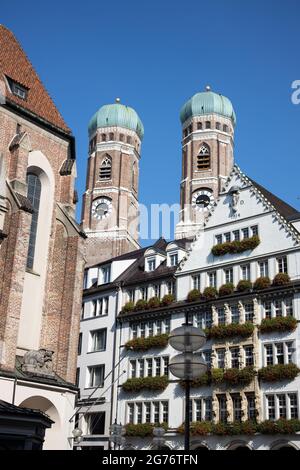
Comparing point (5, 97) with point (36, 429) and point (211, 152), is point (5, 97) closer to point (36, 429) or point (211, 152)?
point (36, 429)

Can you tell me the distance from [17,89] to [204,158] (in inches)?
1883

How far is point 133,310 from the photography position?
1638 inches

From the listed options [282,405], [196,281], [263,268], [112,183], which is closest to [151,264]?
[196,281]

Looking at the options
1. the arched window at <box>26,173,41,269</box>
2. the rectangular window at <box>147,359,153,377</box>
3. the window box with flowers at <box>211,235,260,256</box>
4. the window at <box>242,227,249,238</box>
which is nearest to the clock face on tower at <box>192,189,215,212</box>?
the window box with flowers at <box>211,235,260,256</box>

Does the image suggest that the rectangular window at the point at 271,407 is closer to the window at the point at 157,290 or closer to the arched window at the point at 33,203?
the window at the point at 157,290

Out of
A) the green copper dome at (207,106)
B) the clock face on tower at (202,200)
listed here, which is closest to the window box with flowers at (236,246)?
the clock face on tower at (202,200)

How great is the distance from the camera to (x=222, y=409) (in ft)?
115

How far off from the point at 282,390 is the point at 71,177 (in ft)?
50.5

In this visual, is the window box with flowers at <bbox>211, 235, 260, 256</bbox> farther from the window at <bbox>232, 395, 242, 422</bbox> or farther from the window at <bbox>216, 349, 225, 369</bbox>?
the window at <bbox>232, 395, 242, 422</bbox>

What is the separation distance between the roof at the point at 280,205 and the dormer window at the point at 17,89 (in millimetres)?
14956

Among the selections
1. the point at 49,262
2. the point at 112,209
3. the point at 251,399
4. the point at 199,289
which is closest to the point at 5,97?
the point at 49,262

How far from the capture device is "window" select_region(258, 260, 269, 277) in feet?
118

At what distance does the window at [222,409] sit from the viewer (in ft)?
114

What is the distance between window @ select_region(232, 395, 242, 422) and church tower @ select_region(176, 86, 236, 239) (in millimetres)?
37330
